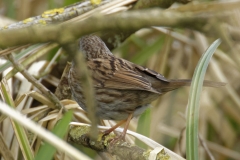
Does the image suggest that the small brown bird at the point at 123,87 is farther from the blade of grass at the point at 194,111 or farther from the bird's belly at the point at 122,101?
the blade of grass at the point at 194,111

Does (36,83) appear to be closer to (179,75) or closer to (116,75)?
(116,75)

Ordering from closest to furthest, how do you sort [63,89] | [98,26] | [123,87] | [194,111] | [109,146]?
[98,26] → [194,111] → [109,146] → [123,87] → [63,89]

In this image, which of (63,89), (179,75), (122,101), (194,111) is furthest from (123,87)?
(179,75)

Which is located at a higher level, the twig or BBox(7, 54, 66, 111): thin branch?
BBox(7, 54, 66, 111): thin branch

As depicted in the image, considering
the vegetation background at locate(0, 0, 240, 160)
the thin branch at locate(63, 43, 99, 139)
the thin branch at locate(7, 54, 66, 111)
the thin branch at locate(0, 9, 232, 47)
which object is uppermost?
the thin branch at locate(0, 9, 232, 47)

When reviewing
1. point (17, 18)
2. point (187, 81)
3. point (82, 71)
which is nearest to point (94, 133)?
point (82, 71)

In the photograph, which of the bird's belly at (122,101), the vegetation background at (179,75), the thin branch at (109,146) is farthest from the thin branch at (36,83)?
the vegetation background at (179,75)

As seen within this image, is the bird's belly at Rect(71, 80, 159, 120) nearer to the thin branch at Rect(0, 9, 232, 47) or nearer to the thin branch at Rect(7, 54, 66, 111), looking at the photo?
the thin branch at Rect(7, 54, 66, 111)

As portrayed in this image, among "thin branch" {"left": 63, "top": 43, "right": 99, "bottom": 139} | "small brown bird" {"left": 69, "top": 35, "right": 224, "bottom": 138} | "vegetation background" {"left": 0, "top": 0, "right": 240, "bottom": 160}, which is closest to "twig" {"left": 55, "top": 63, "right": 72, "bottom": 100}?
"small brown bird" {"left": 69, "top": 35, "right": 224, "bottom": 138}
